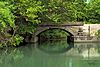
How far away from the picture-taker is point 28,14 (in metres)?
21.5

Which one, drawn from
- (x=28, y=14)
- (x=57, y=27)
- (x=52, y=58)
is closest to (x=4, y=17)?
(x=28, y=14)

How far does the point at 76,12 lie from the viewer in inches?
981

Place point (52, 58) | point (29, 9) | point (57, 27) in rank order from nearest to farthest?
1. point (52, 58)
2. point (29, 9)
3. point (57, 27)

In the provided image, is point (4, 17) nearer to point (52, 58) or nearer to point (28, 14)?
point (28, 14)

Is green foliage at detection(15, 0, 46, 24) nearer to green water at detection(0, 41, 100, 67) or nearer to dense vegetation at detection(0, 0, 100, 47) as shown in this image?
dense vegetation at detection(0, 0, 100, 47)

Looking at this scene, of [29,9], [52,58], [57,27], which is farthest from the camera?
[57,27]

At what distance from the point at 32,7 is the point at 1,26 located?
4002mm

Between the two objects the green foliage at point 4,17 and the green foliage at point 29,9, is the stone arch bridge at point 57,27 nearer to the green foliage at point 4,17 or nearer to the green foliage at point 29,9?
the green foliage at point 29,9

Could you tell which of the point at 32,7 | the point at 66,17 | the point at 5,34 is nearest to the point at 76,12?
the point at 66,17

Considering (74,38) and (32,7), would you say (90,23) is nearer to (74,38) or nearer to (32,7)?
(74,38)

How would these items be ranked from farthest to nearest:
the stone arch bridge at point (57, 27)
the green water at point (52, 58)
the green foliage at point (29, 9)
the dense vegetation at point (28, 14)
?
the stone arch bridge at point (57, 27), the green foliage at point (29, 9), the dense vegetation at point (28, 14), the green water at point (52, 58)

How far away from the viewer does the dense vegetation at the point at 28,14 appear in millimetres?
19487

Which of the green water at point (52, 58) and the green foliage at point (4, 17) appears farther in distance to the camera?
the green foliage at point (4, 17)

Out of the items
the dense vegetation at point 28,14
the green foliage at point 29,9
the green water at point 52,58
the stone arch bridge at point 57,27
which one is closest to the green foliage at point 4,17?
the dense vegetation at point 28,14
